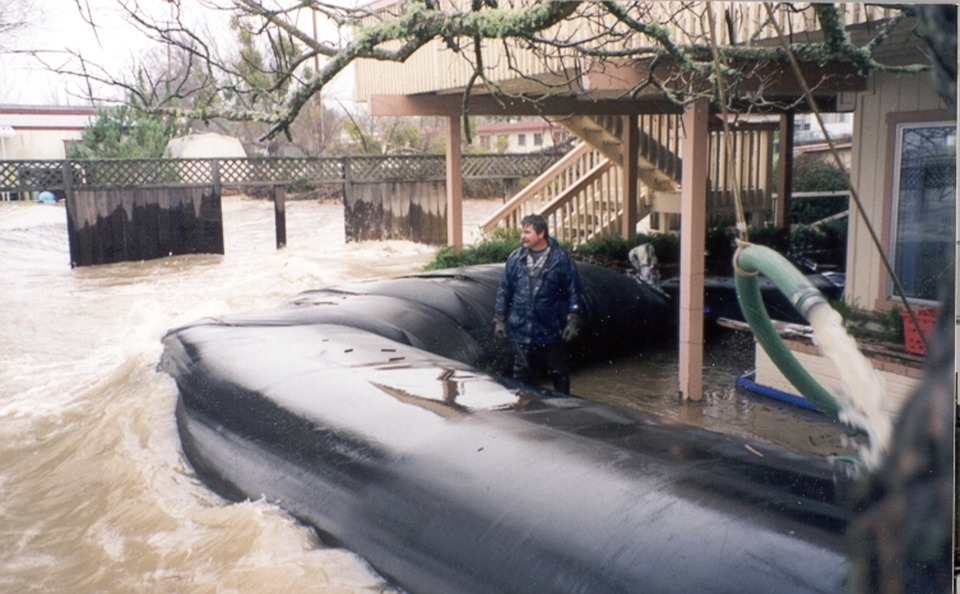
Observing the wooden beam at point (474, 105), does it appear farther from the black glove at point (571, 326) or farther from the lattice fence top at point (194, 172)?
the black glove at point (571, 326)

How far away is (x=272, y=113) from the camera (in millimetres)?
4844

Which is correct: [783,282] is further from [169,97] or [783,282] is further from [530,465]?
[169,97]

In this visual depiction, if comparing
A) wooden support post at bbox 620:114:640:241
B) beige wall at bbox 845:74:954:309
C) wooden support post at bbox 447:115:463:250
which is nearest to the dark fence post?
wooden support post at bbox 447:115:463:250

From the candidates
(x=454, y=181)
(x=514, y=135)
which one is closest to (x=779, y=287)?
(x=454, y=181)

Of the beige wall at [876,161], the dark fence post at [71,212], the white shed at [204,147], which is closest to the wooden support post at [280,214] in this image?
the white shed at [204,147]

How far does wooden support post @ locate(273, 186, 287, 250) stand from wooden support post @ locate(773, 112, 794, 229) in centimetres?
454

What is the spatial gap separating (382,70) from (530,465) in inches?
262

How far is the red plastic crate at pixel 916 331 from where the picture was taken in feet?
14.1

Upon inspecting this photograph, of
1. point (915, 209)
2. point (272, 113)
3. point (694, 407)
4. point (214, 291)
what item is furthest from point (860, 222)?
point (214, 291)

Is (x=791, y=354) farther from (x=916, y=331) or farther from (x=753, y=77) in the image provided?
(x=753, y=77)

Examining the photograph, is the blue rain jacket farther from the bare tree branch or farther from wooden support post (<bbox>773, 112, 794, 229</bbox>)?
wooden support post (<bbox>773, 112, 794, 229</bbox>)

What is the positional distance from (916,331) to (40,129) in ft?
15.0

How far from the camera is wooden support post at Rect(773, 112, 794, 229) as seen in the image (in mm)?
8523

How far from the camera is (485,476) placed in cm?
325
